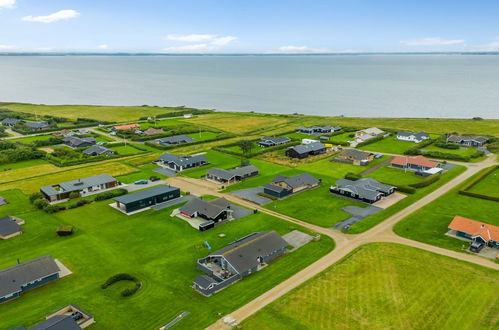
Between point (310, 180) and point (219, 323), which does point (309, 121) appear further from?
point (219, 323)

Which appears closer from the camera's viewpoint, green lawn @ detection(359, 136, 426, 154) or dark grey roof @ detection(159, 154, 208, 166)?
dark grey roof @ detection(159, 154, 208, 166)

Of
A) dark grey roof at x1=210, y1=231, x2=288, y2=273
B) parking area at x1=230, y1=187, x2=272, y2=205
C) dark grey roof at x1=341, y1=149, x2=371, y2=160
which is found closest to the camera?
dark grey roof at x1=210, y1=231, x2=288, y2=273


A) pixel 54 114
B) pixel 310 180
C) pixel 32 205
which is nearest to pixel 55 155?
pixel 32 205

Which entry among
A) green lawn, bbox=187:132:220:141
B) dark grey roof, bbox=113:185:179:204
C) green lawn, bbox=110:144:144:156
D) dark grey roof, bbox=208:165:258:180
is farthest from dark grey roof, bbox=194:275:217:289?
green lawn, bbox=187:132:220:141

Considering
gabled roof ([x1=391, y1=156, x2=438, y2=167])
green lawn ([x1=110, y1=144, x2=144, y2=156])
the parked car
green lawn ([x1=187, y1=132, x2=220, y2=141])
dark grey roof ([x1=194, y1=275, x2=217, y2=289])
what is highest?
gabled roof ([x1=391, y1=156, x2=438, y2=167])

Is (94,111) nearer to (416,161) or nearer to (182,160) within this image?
(182,160)

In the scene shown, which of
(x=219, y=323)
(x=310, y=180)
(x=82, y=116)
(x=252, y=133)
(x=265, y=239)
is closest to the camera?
(x=219, y=323)

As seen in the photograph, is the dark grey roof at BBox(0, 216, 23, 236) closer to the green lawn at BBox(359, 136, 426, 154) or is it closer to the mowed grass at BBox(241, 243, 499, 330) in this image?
the mowed grass at BBox(241, 243, 499, 330)
